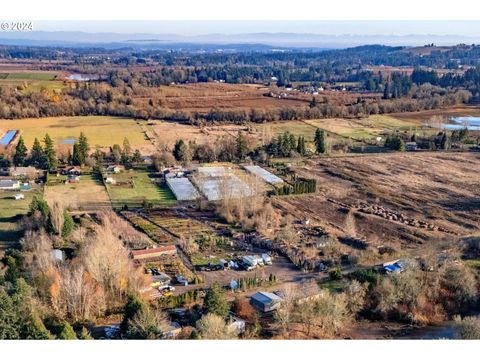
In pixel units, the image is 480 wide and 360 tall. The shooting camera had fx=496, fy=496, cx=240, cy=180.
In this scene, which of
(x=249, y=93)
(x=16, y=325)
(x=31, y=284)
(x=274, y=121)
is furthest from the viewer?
(x=249, y=93)

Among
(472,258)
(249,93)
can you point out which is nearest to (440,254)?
(472,258)

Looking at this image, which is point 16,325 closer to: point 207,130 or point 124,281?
point 124,281

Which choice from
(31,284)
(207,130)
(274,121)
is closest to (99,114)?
(207,130)

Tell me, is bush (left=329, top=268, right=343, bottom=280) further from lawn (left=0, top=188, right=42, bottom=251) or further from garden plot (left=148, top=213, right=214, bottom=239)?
lawn (left=0, top=188, right=42, bottom=251)

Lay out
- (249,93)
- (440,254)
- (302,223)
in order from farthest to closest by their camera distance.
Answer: (249,93)
(302,223)
(440,254)

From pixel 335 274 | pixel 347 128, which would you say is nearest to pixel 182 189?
pixel 335 274

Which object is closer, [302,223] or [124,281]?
[124,281]
